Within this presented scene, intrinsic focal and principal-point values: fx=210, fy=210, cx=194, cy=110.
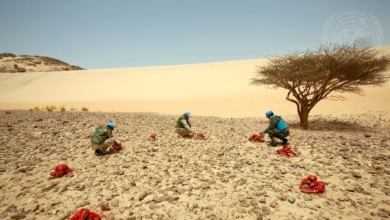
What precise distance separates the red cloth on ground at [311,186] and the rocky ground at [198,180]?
0.38 ft

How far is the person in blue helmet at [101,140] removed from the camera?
21.1ft

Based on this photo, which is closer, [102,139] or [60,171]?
[60,171]

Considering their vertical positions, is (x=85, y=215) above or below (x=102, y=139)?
below

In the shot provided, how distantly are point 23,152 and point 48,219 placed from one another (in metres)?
4.47

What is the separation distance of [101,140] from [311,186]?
5699 millimetres

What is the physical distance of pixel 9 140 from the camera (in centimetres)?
803

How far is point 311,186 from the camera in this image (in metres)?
4.35

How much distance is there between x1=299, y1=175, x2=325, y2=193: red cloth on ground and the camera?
4238mm

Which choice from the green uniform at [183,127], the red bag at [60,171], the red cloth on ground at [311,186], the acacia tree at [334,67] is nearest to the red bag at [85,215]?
the red bag at [60,171]

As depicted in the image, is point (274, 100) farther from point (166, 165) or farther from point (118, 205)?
point (118, 205)

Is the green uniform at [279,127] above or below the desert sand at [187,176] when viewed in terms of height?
above

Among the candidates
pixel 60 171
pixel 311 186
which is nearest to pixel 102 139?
pixel 60 171

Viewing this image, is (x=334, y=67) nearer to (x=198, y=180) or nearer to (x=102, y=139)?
(x=198, y=180)

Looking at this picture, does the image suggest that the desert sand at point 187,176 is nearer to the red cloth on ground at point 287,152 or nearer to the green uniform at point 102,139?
the red cloth on ground at point 287,152
